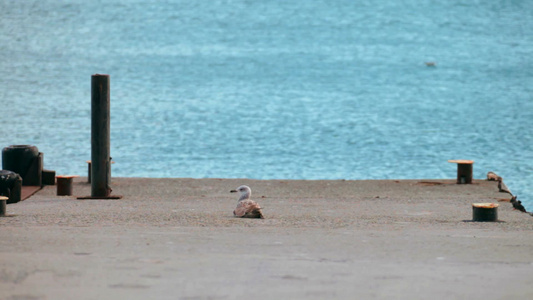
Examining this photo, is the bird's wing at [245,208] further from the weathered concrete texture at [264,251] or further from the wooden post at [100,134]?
the wooden post at [100,134]

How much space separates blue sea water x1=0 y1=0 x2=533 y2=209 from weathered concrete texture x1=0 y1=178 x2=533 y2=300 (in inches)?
588

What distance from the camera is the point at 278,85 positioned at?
6656 centimetres

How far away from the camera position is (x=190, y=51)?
85.5 meters

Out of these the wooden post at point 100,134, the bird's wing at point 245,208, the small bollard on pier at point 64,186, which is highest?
the wooden post at point 100,134

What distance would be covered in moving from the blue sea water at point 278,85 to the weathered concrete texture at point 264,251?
14948mm

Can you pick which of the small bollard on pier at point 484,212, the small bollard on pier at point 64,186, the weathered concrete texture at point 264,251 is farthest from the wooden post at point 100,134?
the small bollard on pier at point 484,212

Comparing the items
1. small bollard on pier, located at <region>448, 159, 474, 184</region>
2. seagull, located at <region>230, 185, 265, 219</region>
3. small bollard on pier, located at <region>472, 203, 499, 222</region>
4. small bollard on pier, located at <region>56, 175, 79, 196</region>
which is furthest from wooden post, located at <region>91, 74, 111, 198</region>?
small bollard on pier, located at <region>448, 159, 474, 184</region>

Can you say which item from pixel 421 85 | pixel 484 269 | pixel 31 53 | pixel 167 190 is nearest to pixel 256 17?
pixel 31 53

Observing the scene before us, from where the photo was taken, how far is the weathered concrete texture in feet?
26.7

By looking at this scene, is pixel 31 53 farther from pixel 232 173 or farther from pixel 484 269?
pixel 484 269

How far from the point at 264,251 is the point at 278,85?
57.1 m

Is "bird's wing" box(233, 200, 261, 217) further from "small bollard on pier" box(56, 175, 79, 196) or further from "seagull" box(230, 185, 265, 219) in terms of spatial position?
"small bollard on pier" box(56, 175, 79, 196)

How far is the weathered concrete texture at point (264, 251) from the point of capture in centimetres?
815

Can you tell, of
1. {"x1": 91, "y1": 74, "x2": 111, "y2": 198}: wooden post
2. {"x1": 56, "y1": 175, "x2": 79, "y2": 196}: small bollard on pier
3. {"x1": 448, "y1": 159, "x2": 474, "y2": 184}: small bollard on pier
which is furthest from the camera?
{"x1": 448, "y1": 159, "x2": 474, "y2": 184}: small bollard on pier
